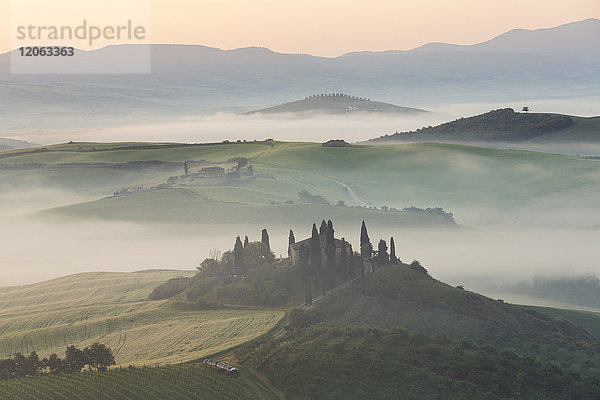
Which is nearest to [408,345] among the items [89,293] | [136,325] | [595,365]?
[595,365]

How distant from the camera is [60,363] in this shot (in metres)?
106

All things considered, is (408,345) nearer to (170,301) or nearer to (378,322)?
(378,322)

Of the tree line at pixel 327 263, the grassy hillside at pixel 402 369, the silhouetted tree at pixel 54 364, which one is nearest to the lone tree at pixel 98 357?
the silhouetted tree at pixel 54 364

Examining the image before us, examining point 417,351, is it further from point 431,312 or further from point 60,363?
point 60,363

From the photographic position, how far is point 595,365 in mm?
111125

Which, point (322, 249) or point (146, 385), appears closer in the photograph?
point (146, 385)

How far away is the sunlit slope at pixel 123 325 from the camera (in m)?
116

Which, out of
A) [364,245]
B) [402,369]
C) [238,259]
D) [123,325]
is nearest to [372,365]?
[402,369]

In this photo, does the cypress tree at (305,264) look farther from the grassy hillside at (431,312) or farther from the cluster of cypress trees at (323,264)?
the grassy hillside at (431,312)

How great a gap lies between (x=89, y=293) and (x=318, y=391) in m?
88.2

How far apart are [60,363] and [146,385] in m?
20.7

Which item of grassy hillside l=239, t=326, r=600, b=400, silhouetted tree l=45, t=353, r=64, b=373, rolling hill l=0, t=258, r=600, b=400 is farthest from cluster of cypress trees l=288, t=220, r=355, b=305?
silhouetted tree l=45, t=353, r=64, b=373

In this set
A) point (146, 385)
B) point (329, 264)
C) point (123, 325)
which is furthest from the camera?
point (329, 264)

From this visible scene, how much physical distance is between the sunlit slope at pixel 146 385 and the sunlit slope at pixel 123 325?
35.4ft
